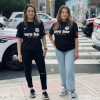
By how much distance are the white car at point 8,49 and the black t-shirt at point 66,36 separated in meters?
2.59

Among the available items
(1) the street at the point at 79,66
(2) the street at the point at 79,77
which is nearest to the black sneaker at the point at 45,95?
(2) the street at the point at 79,77

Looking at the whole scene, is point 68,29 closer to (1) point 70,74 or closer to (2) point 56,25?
(2) point 56,25

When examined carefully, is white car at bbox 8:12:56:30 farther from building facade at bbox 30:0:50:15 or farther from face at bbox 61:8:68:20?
building facade at bbox 30:0:50:15

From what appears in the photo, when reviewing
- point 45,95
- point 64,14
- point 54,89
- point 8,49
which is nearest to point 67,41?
point 64,14

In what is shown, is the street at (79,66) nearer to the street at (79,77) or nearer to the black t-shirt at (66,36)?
the street at (79,77)

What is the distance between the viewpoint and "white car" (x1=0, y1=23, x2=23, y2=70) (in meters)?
6.43

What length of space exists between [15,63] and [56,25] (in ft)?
9.10

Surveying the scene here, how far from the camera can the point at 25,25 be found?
4164mm

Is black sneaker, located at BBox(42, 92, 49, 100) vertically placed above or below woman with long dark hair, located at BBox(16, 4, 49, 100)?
below

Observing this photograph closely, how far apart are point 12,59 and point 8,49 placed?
0.98 feet

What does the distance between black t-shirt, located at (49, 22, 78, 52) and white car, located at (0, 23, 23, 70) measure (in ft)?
8.51

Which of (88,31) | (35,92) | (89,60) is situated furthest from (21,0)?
(35,92)

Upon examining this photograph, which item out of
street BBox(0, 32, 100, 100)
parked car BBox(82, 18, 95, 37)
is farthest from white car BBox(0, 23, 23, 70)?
parked car BBox(82, 18, 95, 37)

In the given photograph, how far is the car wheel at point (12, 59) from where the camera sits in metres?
6.59
